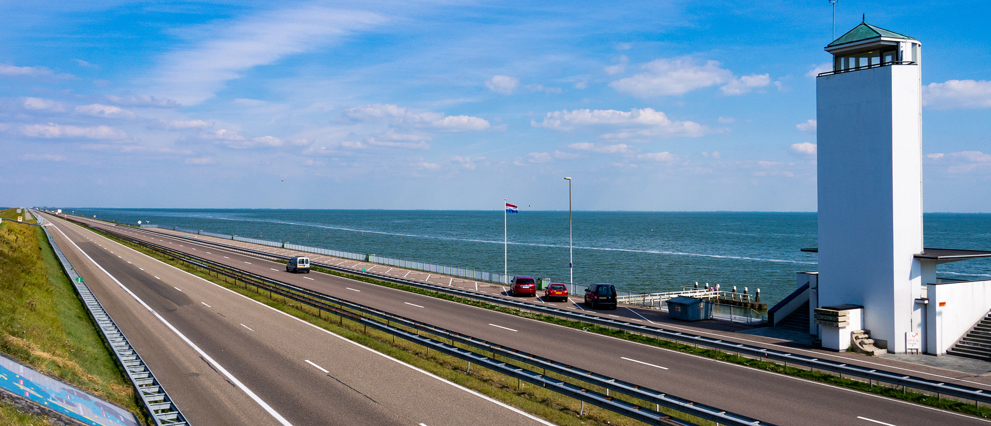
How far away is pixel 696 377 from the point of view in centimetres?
1852

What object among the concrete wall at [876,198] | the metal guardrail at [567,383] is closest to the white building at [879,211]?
the concrete wall at [876,198]

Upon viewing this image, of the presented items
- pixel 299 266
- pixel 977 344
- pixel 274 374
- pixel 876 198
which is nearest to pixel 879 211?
pixel 876 198

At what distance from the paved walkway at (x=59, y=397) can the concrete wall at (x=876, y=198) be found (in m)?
27.0

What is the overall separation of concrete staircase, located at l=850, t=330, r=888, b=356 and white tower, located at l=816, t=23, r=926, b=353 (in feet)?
1.50

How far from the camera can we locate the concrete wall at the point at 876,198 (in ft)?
78.7

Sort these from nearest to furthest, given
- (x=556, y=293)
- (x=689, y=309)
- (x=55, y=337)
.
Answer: (x=55, y=337)
(x=689, y=309)
(x=556, y=293)

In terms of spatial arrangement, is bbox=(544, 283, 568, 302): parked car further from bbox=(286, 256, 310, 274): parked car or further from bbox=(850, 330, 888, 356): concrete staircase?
bbox=(286, 256, 310, 274): parked car

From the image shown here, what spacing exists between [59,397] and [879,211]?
29.1m

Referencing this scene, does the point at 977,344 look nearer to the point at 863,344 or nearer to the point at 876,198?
the point at 863,344

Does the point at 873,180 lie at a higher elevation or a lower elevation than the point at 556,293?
higher

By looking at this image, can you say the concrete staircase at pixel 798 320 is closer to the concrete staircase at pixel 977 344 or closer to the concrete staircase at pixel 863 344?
the concrete staircase at pixel 863 344

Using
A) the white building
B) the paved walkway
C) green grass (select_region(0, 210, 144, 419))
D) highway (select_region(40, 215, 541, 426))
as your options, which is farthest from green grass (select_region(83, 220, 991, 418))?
the paved walkway

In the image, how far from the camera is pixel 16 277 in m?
27.9

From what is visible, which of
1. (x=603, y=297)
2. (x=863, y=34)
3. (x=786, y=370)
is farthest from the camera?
(x=603, y=297)
